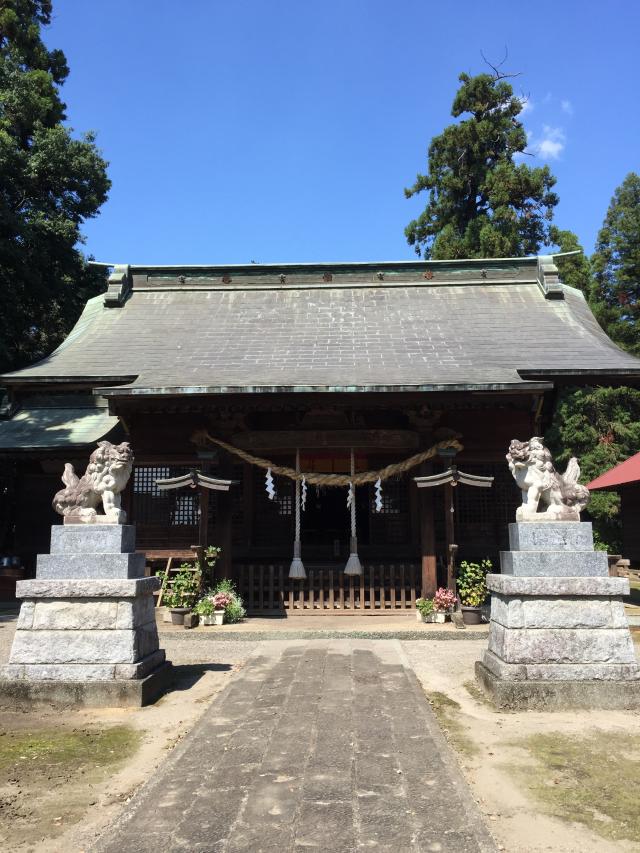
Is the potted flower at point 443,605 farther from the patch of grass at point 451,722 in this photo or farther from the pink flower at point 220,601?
the patch of grass at point 451,722

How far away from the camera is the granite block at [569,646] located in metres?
5.45

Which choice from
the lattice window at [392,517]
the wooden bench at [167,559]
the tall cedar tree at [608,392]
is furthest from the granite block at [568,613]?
the tall cedar tree at [608,392]

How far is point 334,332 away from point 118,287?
20.2 ft

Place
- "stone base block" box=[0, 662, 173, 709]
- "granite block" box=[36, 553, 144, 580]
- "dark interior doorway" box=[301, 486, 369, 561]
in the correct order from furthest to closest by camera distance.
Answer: "dark interior doorway" box=[301, 486, 369, 561] < "granite block" box=[36, 553, 144, 580] < "stone base block" box=[0, 662, 173, 709]

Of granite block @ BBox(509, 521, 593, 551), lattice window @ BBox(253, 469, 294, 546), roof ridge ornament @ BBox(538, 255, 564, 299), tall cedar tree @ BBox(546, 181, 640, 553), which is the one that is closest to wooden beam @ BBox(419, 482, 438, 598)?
lattice window @ BBox(253, 469, 294, 546)

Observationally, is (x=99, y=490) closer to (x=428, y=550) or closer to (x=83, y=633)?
(x=83, y=633)

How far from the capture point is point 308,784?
3.67m

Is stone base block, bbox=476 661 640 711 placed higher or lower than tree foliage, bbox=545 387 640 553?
lower

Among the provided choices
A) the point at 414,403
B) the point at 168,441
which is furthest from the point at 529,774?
the point at 168,441

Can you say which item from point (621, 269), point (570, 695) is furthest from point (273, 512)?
point (621, 269)

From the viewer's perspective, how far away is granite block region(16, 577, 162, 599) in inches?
225

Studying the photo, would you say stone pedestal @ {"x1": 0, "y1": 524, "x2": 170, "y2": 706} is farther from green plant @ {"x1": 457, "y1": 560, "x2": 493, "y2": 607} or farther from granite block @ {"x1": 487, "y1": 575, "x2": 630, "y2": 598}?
green plant @ {"x1": 457, "y1": 560, "x2": 493, "y2": 607}

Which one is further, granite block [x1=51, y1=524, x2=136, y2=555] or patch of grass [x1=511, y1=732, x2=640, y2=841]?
granite block [x1=51, y1=524, x2=136, y2=555]

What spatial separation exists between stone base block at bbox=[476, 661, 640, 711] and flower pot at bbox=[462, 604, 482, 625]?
474cm
